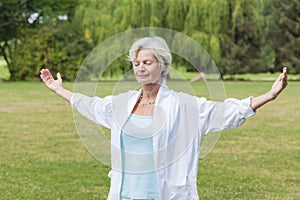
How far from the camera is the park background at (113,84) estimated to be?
23.0 ft

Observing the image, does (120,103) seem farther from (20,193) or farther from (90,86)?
(20,193)

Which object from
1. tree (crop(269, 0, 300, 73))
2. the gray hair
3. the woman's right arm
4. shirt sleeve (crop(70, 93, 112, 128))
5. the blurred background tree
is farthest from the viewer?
tree (crop(269, 0, 300, 73))

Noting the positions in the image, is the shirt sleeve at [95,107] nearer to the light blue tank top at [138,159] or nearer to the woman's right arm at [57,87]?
the woman's right arm at [57,87]

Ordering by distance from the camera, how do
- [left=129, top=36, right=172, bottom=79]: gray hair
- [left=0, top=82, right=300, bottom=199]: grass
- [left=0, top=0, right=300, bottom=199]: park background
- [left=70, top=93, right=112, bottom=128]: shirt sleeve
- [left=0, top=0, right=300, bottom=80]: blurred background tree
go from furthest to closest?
[left=0, top=0, right=300, bottom=80]: blurred background tree
[left=0, top=0, right=300, bottom=199]: park background
[left=0, top=82, right=300, bottom=199]: grass
[left=70, top=93, right=112, bottom=128]: shirt sleeve
[left=129, top=36, right=172, bottom=79]: gray hair

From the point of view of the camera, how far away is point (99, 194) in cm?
658

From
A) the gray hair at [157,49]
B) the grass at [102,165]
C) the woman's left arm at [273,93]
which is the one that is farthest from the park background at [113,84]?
the woman's left arm at [273,93]

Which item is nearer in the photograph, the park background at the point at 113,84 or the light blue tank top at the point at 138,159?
the light blue tank top at the point at 138,159

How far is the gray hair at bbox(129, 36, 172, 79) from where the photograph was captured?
303cm

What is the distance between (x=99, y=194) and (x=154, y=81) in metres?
3.67

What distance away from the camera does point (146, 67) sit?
303cm

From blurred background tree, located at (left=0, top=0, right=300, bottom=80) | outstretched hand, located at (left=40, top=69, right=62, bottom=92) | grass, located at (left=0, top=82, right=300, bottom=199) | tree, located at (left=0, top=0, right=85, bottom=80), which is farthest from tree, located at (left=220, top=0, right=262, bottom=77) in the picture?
outstretched hand, located at (left=40, top=69, right=62, bottom=92)

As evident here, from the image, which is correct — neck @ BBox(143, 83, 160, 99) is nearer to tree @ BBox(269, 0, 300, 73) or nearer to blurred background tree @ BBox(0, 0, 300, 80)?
blurred background tree @ BBox(0, 0, 300, 80)

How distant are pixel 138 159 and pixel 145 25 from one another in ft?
92.2

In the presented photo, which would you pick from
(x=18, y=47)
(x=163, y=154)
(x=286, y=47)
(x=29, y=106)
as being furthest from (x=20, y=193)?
(x=286, y=47)
